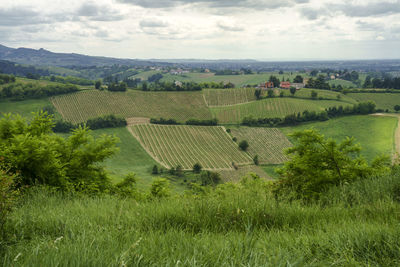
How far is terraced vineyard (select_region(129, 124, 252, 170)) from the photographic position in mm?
85375

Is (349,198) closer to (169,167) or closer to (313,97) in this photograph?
(169,167)

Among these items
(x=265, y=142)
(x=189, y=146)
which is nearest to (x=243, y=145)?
(x=265, y=142)

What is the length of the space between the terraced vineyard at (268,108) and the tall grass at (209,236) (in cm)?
11420

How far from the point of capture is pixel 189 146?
96.0 m

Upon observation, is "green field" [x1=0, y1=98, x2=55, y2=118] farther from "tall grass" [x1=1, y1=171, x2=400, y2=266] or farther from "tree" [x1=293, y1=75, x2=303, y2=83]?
"tree" [x1=293, y1=75, x2=303, y2=83]

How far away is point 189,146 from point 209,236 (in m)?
92.5

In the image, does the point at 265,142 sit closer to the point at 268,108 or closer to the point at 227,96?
the point at 268,108

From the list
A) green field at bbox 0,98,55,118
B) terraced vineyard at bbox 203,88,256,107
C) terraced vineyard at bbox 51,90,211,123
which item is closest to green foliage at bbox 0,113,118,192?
terraced vineyard at bbox 51,90,211,123

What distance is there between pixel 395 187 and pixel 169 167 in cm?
7662

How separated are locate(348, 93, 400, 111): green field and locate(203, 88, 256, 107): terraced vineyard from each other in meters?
47.8

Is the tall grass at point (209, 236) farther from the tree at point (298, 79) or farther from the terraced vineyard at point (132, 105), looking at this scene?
the tree at point (298, 79)

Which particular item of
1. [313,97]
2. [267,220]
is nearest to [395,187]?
[267,220]

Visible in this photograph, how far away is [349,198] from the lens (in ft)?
19.9

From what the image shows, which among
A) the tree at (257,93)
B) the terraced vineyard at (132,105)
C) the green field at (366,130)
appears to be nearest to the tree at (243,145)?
the green field at (366,130)
